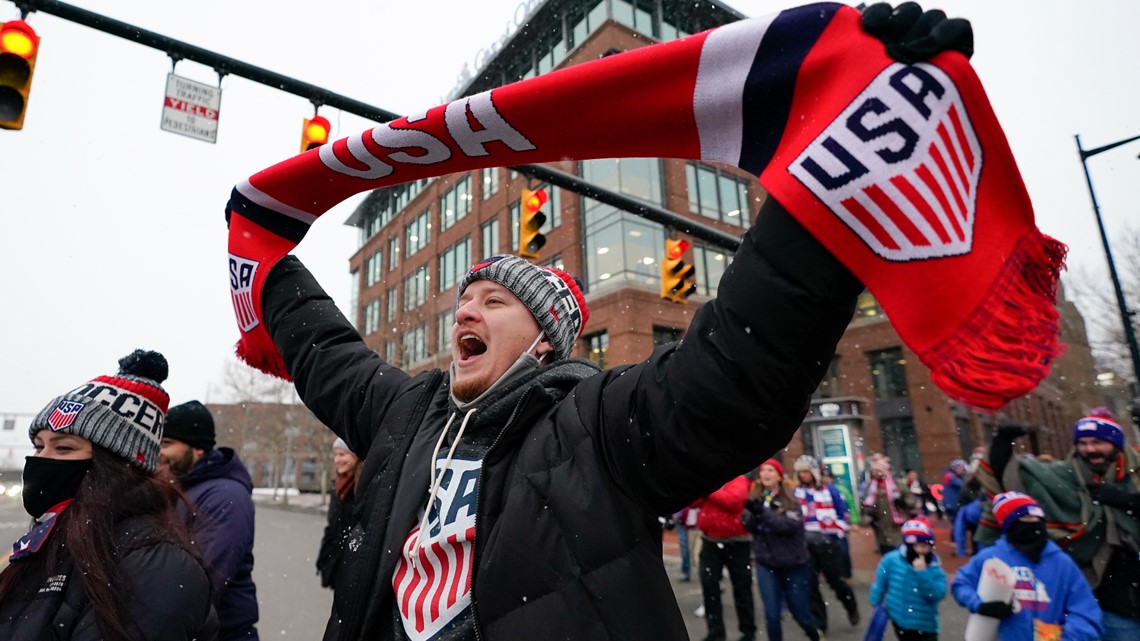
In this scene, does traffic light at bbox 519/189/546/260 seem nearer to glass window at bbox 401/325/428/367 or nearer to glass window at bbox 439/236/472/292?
glass window at bbox 439/236/472/292

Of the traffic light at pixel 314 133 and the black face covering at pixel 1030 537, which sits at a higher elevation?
the traffic light at pixel 314 133

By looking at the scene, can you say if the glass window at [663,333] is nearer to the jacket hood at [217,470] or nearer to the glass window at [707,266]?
the glass window at [707,266]

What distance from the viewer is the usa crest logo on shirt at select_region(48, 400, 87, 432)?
7.42 ft

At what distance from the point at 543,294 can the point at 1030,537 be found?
4094 mm

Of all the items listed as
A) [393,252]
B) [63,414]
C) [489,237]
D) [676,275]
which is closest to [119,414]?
[63,414]

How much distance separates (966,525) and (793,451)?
729 inches

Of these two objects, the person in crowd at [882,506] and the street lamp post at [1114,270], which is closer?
the street lamp post at [1114,270]

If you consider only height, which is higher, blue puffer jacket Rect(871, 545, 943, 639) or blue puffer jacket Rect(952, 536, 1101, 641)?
blue puffer jacket Rect(952, 536, 1101, 641)

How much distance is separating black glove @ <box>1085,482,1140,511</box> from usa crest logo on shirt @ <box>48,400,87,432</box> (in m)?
5.84

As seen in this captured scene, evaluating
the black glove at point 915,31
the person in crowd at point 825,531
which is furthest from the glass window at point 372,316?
the black glove at point 915,31

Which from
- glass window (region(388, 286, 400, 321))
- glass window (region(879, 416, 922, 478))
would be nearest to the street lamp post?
glass window (region(879, 416, 922, 478))

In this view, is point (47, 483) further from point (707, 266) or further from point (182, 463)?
point (707, 266)

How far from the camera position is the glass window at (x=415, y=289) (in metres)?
36.8

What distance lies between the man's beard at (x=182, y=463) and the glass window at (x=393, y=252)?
124 ft
